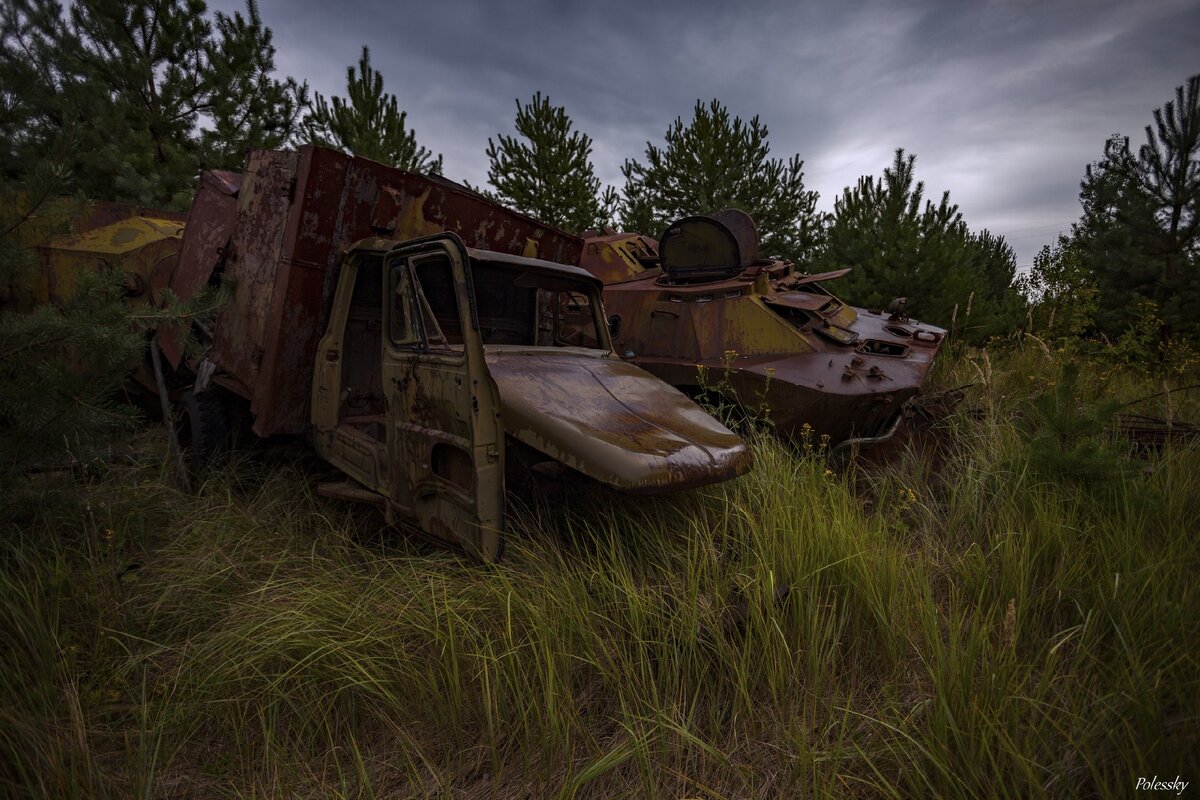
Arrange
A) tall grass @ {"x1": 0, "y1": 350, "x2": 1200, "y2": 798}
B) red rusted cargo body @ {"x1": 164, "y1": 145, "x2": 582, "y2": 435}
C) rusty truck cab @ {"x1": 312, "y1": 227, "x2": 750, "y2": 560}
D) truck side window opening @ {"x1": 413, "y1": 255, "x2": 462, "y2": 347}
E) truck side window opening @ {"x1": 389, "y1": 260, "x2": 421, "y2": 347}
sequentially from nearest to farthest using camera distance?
tall grass @ {"x1": 0, "y1": 350, "x2": 1200, "y2": 798} → rusty truck cab @ {"x1": 312, "y1": 227, "x2": 750, "y2": 560} → truck side window opening @ {"x1": 389, "y1": 260, "x2": 421, "y2": 347} → red rusted cargo body @ {"x1": 164, "y1": 145, "x2": 582, "y2": 435} → truck side window opening @ {"x1": 413, "y1": 255, "x2": 462, "y2": 347}

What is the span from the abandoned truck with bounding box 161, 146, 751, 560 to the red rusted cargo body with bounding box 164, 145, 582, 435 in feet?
0.04

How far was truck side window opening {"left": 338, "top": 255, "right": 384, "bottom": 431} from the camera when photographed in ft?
14.6

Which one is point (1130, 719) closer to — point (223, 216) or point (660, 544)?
point (660, 544)

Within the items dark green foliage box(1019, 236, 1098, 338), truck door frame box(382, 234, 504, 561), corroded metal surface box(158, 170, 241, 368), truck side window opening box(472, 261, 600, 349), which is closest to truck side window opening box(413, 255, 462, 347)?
truck side window opening box(472, 261, 600, 349)

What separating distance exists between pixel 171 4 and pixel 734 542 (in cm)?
1043

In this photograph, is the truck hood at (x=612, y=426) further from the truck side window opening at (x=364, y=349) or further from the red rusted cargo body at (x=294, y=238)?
the truck side window opening at (x=364, y=349)

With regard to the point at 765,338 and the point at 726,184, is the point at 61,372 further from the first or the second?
the point at 726,184

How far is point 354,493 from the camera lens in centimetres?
357

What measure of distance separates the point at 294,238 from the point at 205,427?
A: 1811 mm

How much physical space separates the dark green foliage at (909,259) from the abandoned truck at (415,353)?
6.63m

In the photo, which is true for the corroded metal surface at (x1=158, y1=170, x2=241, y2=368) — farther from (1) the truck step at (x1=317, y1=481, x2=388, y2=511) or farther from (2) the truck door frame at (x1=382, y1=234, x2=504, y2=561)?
(2) the truck door frame at (x1=382, y1=234, x2=504, y2=561)

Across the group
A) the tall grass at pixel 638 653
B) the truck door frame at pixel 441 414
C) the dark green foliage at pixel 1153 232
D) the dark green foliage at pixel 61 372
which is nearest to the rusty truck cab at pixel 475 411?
the truck door frame at pixel 441 414

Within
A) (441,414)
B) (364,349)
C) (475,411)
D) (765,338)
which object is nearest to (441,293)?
(364,349)

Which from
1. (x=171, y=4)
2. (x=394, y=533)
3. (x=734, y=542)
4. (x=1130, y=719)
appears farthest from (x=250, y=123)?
(x=1130, y=719)
